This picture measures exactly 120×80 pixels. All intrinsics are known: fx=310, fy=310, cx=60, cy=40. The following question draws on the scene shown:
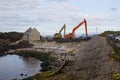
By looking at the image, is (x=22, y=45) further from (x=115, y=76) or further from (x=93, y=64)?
(x=115, y=76)

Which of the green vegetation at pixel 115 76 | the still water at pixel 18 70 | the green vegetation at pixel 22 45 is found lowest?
the still water at pixel 18 70

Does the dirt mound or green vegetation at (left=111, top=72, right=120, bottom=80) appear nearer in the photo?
green vegetation at (left=111, top=72, right=120, bottom=80)

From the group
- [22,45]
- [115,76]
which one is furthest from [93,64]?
[22,45]

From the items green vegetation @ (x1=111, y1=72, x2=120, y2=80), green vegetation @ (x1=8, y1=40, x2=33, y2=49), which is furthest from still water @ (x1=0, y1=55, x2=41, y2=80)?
green vegetation @ (x1=8, y1=40, x2=33, y2=49)

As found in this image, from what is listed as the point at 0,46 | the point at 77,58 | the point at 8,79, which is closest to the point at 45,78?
the point at 77,58

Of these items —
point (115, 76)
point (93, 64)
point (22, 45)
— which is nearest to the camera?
point (115, 76)

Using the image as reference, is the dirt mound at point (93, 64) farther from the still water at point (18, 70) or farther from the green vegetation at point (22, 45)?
the green vegetation at point (22, 45)

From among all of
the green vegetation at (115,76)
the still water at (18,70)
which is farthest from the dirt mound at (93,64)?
the still water at (18,70)

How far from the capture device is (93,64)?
18.4 meters

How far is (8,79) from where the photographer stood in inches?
1607

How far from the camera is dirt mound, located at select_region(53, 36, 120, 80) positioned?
17.5m

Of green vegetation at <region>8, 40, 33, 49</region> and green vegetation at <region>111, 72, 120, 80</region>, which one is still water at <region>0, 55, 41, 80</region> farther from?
green vegetation at <region>8, 40, 33, 49</region>

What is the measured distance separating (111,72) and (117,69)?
370 millimetres

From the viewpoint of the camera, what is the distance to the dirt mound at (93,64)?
688 inches
